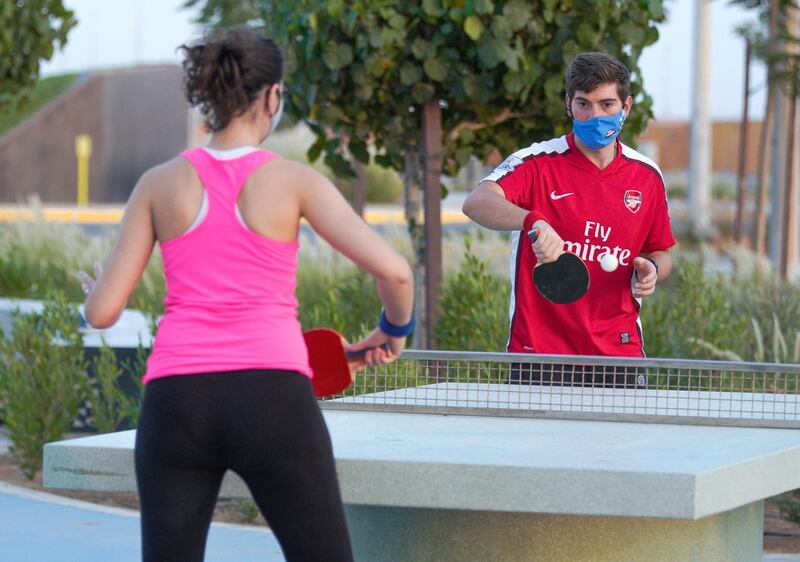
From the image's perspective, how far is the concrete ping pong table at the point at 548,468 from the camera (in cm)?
291

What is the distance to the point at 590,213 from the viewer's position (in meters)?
4.43

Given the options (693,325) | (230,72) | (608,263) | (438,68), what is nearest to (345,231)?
(230,72)

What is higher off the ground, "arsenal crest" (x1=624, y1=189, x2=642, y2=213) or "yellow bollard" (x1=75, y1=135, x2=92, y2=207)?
"yellow bollard" (x1=75, y1=135, x2=92, y2=207)

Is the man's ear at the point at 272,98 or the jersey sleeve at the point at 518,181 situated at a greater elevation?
the man's ear at the point at 272,98

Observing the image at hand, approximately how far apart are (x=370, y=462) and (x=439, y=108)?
4.67 m

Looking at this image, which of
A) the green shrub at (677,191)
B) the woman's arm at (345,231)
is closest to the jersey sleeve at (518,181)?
the woman's arm at (345,231)

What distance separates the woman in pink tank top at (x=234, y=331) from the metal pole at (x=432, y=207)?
15.1 feet

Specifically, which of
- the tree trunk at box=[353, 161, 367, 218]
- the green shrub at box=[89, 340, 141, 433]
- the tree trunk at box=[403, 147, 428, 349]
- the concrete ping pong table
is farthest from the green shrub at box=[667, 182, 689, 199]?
the concrete ping pong table

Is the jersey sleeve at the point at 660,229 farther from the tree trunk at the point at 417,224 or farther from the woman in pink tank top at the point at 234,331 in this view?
the tree trunk at the point at 417,224

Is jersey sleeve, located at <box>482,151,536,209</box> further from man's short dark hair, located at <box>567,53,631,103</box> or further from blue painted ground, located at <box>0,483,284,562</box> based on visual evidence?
blue painted ground, located at <box>0,483,284,562</box>

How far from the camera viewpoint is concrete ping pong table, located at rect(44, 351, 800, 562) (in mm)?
2906

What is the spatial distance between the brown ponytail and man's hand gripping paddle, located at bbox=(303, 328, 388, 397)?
0.54m

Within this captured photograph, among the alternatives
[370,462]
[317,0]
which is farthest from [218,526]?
[370,462]

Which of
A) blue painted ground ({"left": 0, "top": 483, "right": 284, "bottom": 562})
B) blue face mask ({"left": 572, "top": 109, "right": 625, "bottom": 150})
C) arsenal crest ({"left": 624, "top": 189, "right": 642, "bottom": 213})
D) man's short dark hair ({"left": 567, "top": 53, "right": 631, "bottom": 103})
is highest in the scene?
man's short dark hair ({"left": 567, "top": 53, "right": 631, "bottom": 103})
